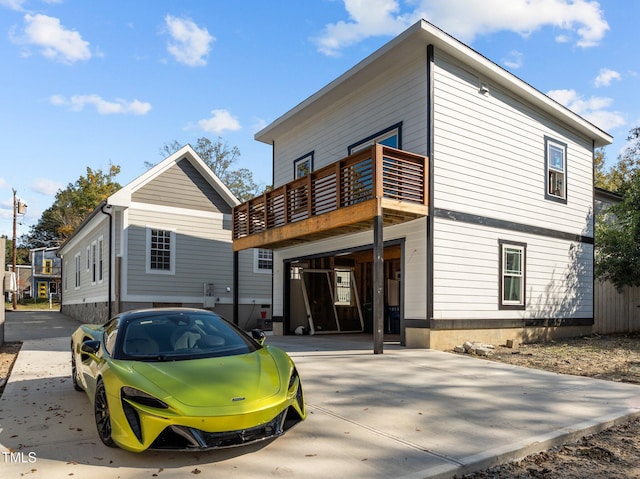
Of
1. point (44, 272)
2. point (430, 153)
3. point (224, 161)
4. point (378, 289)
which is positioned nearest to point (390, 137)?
point (430, 153)

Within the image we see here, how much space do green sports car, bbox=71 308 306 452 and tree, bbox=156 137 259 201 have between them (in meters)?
37.3

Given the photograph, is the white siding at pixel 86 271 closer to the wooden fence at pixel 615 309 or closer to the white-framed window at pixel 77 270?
the white-framed window at pixel 77 270

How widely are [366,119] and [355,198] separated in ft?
9.25

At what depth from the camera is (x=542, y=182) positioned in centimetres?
1390

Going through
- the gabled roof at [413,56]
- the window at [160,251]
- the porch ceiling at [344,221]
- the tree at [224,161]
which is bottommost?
the window at [160,251]

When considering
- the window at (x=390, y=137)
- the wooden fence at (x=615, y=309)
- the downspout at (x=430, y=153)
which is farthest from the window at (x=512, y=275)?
the wooden fence at (x=615, y=309)

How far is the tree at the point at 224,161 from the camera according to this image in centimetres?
4172

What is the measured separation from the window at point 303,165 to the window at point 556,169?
22.7ft

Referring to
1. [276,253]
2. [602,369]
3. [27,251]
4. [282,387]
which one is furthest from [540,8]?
[27,251]

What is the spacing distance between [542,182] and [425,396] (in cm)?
991

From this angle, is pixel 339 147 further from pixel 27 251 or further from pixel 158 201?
pixel 27 251

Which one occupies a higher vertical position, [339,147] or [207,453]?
[339,147]

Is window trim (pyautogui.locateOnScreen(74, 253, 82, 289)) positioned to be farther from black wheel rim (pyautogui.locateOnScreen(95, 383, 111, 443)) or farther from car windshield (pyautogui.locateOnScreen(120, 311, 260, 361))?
black wheel rim (pyautogui.locateOnScreen(95, 383, 111, 443))

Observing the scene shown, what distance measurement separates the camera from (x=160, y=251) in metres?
17.8
